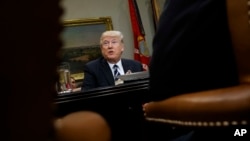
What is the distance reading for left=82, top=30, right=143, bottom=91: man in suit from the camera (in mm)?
3080

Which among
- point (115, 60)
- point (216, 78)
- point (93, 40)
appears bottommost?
point (216, 78)

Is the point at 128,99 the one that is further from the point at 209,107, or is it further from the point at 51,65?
the point at 51,65

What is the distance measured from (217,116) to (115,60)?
3.02m

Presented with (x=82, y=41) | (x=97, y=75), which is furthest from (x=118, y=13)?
(x=97, y=75)

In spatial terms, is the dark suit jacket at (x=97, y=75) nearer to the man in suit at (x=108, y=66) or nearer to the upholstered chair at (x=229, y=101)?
the man in suit at (x=108, y=66)

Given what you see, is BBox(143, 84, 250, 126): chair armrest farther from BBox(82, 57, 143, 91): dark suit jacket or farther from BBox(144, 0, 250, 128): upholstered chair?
BBox(82, 57, 143, 91): dark suit jacket

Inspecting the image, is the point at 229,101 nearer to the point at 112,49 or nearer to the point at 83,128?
the point at 83,128

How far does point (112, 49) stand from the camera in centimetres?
364

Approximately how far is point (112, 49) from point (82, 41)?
3.36 feet

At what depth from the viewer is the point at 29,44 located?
0.87 feet

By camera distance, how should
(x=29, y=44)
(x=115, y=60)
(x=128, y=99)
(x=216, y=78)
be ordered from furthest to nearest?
(x=115, y=60) < (x=128, y=99) < (x=216, y=78) < (x=29, y=44)

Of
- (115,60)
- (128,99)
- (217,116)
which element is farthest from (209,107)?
(115,60)

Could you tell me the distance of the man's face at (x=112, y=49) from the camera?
3584 millimetres

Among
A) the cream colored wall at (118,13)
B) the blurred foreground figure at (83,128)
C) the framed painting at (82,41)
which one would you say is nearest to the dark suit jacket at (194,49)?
the blurred foreground figure at (83,128)
